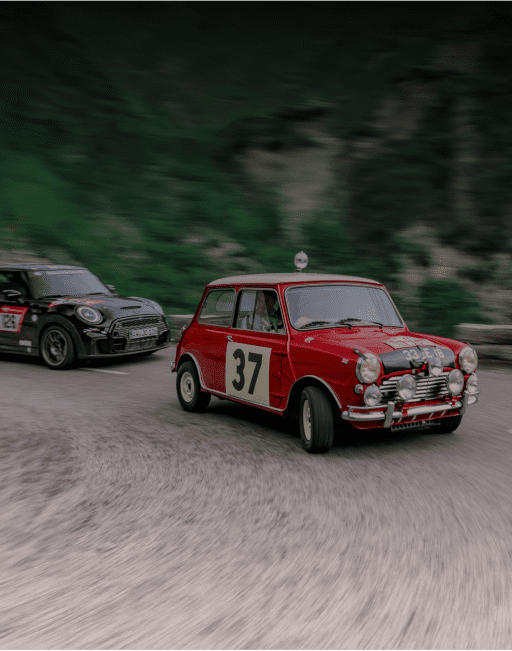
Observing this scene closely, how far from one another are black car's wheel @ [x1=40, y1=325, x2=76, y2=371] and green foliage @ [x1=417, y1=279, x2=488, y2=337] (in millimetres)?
7019

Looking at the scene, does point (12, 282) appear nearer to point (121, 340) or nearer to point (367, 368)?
point (121, 340)

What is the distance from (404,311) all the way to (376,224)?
22.2ft

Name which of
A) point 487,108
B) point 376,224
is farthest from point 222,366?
point 487,108

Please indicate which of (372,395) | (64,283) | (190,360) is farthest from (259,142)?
(372,395)

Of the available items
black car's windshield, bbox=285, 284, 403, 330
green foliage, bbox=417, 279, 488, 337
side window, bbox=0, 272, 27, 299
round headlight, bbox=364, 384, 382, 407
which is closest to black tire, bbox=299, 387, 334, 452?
round headlight, bbox=364, 384, 382, 407

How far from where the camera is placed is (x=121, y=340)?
10.6 metres

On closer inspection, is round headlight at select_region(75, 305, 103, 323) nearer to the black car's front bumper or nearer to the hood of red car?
the black car's front bumper

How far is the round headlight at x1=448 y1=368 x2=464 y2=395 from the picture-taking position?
5798mm

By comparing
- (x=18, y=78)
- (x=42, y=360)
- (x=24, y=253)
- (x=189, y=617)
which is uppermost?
(x=18, y=78)

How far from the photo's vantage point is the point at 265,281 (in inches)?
264

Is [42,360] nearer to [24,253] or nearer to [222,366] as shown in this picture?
[222,366]

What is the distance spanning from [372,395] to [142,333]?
616cm

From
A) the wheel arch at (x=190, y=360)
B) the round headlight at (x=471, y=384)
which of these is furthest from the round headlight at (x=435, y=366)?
the wheel arch at (x=190, y=360)

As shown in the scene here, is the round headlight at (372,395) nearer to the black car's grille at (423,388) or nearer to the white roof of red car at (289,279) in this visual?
the black car's grille at (423,388)
